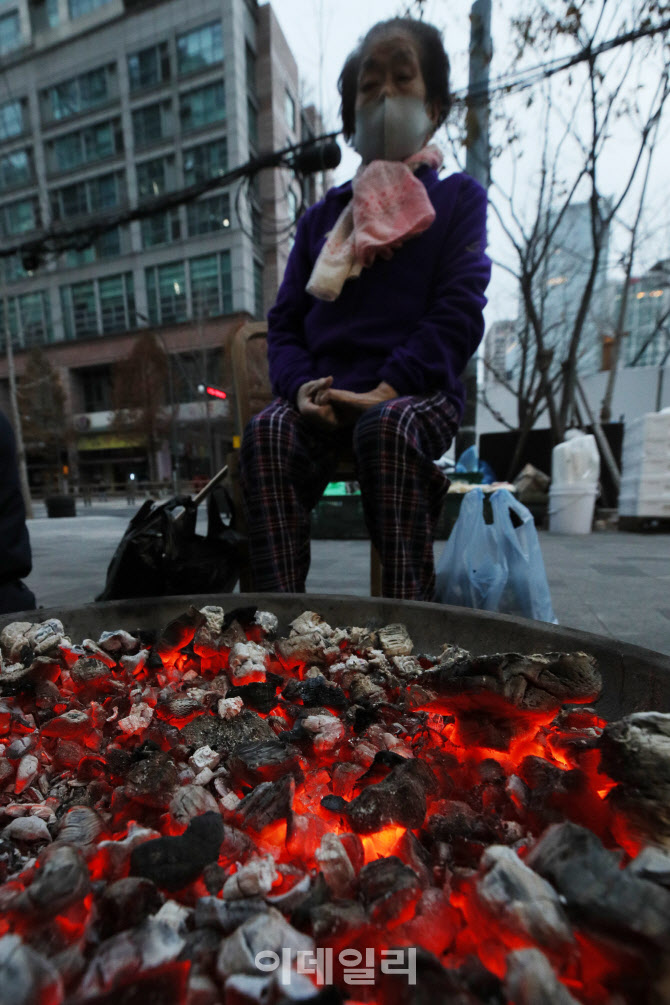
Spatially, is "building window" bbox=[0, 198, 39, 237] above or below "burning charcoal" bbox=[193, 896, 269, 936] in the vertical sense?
above

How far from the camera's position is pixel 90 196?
21.5m

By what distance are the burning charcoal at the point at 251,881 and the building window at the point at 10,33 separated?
1264 inches

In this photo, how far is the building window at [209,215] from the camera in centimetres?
1861

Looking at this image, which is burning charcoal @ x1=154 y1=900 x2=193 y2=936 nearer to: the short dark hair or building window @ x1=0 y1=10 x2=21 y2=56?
the short dark hair

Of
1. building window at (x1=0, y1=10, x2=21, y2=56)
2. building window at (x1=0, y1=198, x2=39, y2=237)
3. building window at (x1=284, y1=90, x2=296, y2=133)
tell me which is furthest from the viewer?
building window at (x1=0, y1=198, x2=39, y2=237)

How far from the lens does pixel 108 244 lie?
21.5m

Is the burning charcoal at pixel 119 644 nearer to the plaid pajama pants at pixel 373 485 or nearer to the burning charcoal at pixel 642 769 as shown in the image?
the plaid pajama pants at pixel 373 485

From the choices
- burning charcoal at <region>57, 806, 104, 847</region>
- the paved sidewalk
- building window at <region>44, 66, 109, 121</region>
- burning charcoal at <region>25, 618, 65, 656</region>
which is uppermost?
building window at <region>44, 66, 109, 121</region>

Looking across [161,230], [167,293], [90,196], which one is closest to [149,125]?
[90,196]

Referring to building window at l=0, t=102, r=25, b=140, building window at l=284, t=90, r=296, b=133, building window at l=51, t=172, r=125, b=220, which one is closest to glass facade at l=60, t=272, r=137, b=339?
building window at l=51, t=172, r=125, b=220

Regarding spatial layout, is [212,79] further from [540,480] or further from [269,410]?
[269,410]

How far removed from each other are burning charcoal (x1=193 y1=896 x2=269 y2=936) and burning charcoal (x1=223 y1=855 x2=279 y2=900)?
0.4 inches

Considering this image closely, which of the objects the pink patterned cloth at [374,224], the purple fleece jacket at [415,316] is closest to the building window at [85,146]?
the pink patterned cloth at [374,224]

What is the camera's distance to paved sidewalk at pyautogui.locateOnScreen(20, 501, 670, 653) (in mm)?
1714
